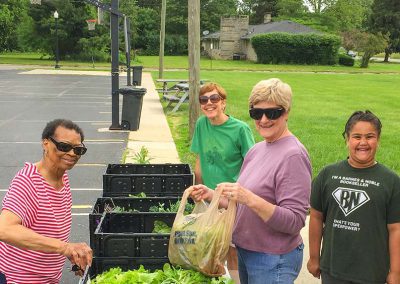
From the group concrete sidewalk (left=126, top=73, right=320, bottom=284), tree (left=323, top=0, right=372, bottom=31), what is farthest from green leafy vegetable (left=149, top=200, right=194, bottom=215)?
tree (left=323, top=0, right=372, bottom=31)

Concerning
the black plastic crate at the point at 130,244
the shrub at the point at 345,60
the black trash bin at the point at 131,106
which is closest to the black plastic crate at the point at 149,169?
the black plastic crate at the point at 130,244

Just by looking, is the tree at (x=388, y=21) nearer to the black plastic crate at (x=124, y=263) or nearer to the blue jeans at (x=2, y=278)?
the black plastic crate at (x=124, y=263)

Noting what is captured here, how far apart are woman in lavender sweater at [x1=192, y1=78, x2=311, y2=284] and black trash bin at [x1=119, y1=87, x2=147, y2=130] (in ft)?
36.1

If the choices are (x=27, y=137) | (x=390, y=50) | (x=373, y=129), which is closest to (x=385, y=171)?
(x=373, y=129)

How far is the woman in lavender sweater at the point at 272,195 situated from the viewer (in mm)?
2832

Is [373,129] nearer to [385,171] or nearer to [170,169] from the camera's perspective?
[385,171]

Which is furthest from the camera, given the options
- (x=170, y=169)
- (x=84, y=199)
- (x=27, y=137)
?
(x=27, y=137)

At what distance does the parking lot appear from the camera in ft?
27.3

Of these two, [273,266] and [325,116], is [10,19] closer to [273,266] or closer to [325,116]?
[325,116]

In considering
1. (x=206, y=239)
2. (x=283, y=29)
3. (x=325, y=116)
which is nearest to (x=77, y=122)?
(x=325, y=116)

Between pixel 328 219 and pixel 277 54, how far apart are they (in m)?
Result: 57.6

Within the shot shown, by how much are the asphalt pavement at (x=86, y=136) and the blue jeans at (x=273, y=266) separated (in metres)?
2.14

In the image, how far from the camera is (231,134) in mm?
4445

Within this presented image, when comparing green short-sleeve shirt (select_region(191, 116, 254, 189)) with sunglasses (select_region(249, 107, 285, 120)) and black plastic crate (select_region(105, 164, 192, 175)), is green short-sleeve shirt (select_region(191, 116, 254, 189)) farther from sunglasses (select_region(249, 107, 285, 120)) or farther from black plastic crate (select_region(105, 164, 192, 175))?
sunglasses (select_region(249, 107, 285, 120))
